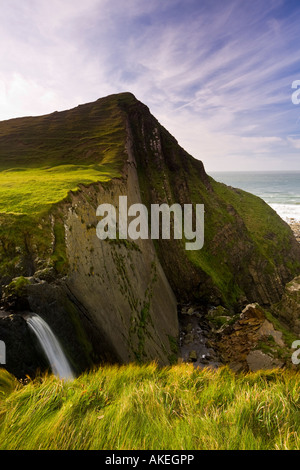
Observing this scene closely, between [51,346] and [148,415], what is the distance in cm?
574

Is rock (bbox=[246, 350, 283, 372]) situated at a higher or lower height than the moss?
lower

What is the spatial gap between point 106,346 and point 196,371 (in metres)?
7.16

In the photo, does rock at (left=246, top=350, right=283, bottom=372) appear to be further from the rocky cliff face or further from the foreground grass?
the foreground grass

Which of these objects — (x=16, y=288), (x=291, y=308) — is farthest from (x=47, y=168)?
(x=291, y=308)

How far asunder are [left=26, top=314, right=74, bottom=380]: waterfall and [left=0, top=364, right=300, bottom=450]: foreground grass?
336 centimetres

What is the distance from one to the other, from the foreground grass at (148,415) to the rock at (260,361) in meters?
14.5

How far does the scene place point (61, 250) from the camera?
37.2ft

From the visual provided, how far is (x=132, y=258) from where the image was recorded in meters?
19.5

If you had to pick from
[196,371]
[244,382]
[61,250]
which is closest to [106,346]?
[61,250]

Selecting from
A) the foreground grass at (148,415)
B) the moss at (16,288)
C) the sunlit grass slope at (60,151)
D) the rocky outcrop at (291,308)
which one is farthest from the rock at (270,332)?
the sunlit grass slope at (60,151)

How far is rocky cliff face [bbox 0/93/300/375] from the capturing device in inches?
386

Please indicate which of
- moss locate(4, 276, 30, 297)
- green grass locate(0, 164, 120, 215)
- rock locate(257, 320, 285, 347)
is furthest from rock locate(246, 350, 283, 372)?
green grass locate(0, 164, 120, 215)

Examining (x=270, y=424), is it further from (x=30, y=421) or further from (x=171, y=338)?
(x=171, y=338)

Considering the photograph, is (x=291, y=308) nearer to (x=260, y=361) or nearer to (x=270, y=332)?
(x=270, y=332)
